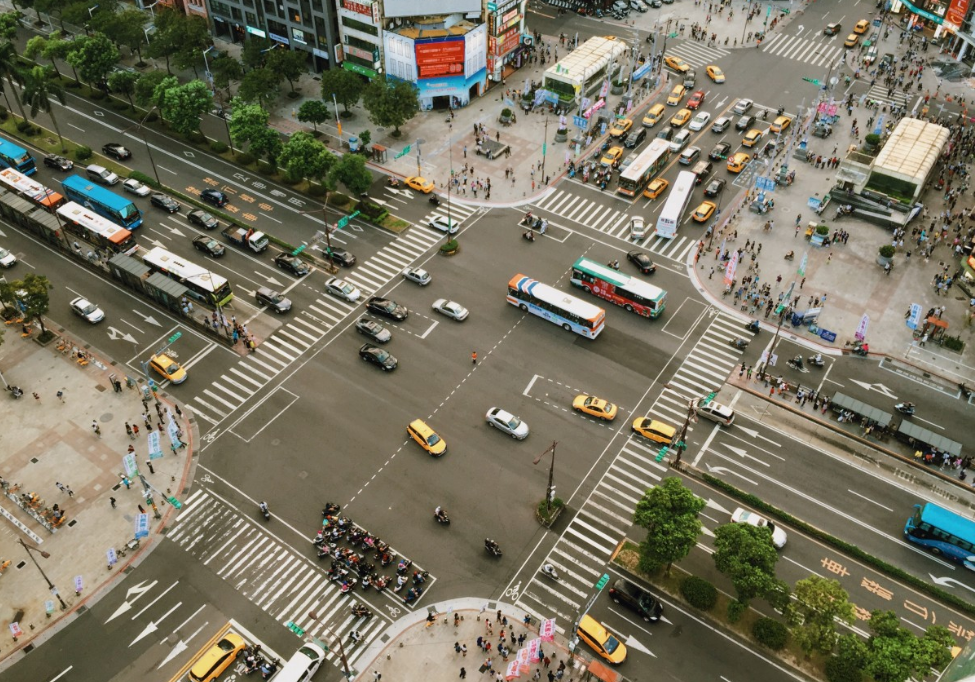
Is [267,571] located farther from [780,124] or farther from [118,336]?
[780,124]

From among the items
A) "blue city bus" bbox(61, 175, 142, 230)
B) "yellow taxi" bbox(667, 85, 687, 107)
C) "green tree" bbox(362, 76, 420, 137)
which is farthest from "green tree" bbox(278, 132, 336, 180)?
"yellow taxi" bbox(667, 85, 687, 107)

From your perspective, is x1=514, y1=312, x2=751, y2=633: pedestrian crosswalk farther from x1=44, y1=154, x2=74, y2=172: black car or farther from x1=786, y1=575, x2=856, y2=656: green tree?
x1=44, y1=154, x2=74, y2=172: black car

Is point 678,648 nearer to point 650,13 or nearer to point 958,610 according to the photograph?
point 958,610

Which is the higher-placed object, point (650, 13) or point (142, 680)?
point (650, 13)

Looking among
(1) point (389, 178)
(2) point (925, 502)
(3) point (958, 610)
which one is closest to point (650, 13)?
(1) point (389, 178)

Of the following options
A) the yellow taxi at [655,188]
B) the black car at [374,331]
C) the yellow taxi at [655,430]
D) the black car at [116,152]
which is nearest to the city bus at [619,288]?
the yellow taxi at [655,430]
